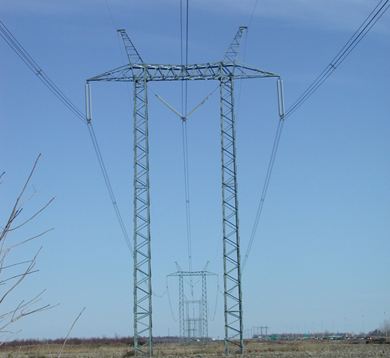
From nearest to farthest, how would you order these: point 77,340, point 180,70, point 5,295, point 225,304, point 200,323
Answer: point 5,295, point 225,304, point 180,70, point 200,323, point 77,340

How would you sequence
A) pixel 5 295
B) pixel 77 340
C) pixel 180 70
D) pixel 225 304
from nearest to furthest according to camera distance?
pixel 5 295 < pixel 225 304 < pixel 180 70 < pixel 77 340

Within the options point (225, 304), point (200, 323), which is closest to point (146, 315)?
point (225, 304)

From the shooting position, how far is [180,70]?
3997 cm

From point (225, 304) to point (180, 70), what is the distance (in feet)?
51.2

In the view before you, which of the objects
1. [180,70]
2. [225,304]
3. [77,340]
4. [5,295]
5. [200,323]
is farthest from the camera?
Result: [77,340]

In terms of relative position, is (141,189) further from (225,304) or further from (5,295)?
(5,295)

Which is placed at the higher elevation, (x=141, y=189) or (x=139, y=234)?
(x=141, y=189)

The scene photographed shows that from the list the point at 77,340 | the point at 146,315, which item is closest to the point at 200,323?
the point at 77,340

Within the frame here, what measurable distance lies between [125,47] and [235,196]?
12.6 meters

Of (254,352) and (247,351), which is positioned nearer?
(254,352)

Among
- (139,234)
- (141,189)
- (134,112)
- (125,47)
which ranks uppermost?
(125,47)

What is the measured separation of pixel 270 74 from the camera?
134 feet

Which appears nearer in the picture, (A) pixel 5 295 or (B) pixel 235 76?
(A) pixel 5 295

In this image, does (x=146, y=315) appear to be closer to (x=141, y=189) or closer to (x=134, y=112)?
(x=141, y=189)
